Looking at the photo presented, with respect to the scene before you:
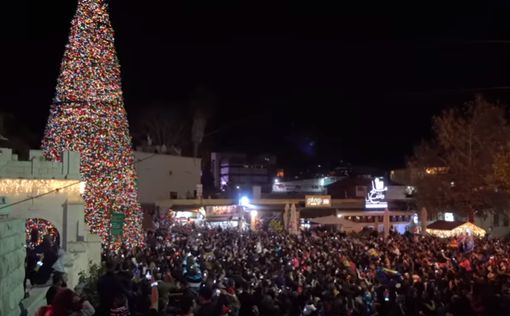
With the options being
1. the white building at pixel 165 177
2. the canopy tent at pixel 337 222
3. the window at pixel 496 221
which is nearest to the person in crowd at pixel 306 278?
the canopy tent at pixel 337 222

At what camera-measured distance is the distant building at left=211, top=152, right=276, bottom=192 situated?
6769 cm

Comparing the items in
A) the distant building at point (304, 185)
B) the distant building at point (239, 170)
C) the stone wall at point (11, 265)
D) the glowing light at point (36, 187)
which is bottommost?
the stone wall at point (11, 265)

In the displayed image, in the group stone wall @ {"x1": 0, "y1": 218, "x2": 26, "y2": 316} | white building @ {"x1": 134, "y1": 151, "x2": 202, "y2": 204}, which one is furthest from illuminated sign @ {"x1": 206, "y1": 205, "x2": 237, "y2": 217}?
stone wall @ {"x1": 0, "y1": 218, "x2": 26, "y2": 316}

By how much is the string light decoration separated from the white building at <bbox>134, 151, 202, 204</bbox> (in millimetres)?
16889

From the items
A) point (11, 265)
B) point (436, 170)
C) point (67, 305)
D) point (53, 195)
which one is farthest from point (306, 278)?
point (436, 170)

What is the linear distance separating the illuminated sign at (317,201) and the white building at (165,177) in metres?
8.58

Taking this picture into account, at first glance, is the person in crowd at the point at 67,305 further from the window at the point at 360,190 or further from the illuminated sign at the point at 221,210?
the window at the point at 360,190

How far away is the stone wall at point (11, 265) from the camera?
622cm

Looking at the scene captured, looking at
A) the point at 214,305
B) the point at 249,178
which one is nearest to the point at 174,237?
the point at 214,305

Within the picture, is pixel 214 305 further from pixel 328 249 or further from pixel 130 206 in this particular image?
pixel 130 206

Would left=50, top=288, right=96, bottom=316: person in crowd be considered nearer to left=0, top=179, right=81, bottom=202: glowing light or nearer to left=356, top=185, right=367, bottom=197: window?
left=0, top=179, right=81, bottom=202: glowing light

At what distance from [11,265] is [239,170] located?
204 ft

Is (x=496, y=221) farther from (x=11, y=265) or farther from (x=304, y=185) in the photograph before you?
(x=11, y=265)

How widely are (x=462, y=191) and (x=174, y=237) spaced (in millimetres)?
18983
